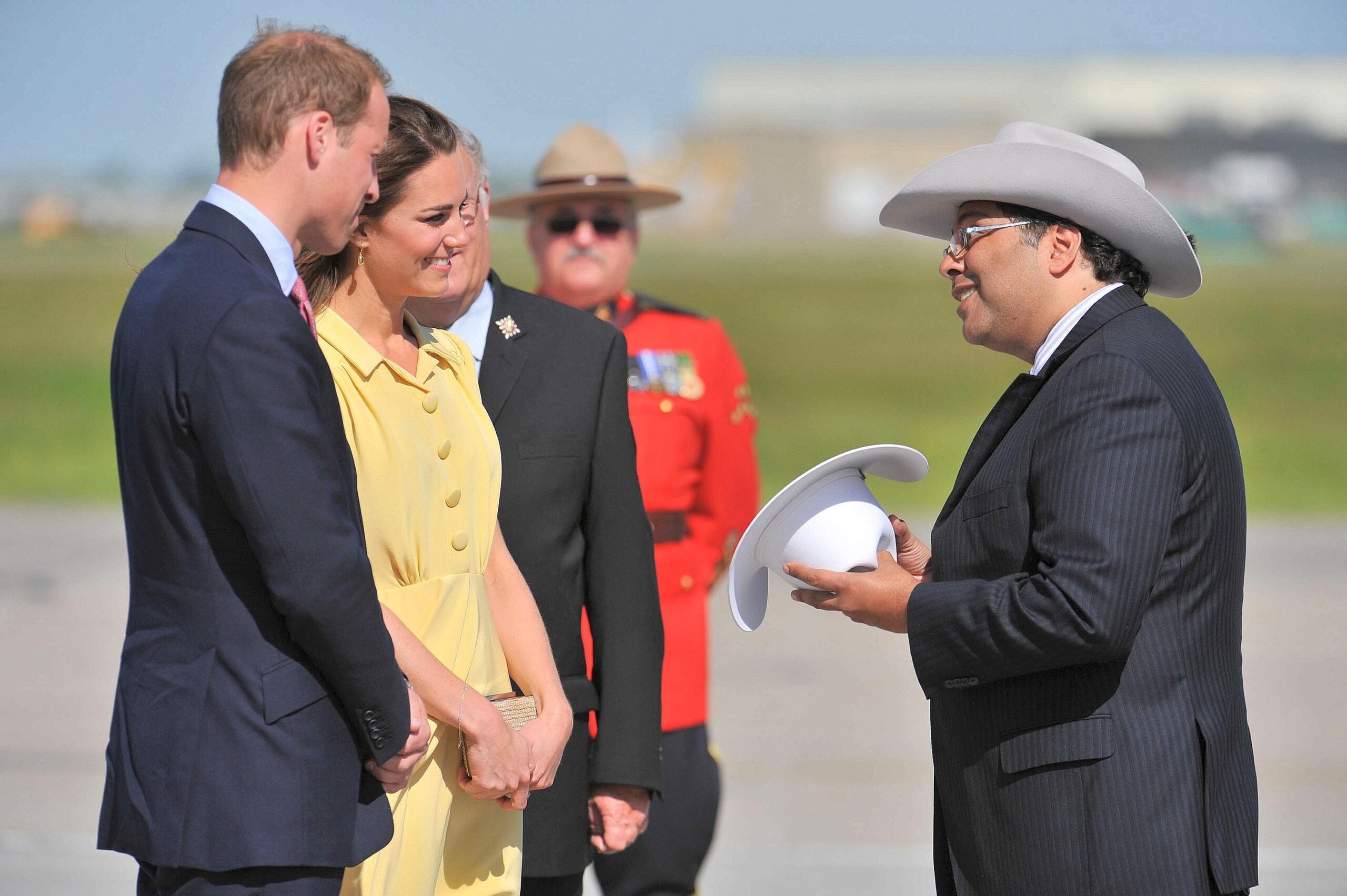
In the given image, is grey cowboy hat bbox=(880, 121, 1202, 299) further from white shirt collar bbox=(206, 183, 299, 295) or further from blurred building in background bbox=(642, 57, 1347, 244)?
blurred building in background bbox=(642, 57, 1347, 244)

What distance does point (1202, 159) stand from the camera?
4425cm

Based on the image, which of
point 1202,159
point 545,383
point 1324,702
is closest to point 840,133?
point 1202,159

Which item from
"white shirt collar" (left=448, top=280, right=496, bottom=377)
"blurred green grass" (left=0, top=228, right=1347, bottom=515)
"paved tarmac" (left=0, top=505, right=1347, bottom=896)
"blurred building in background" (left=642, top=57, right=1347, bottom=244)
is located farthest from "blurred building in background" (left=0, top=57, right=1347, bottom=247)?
"white shirt collar" (left=448, top=280, right=496, bottom=377)

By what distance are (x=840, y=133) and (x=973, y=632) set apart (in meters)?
50.4

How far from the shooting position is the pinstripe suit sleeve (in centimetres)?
212

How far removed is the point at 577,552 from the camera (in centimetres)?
271

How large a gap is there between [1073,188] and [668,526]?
1989 mm

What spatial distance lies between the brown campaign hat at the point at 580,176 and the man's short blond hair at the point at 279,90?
2.32 meters

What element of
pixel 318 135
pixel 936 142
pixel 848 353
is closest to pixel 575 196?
pixel 318 135

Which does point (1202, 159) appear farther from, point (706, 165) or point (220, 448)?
point (220, 448)

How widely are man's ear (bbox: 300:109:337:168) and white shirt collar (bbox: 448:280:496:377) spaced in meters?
0.92

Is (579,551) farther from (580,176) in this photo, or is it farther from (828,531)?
(580,176)

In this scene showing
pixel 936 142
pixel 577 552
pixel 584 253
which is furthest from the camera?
pixel 936 142

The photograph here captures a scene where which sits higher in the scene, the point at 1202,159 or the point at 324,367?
the point at 1202,159
